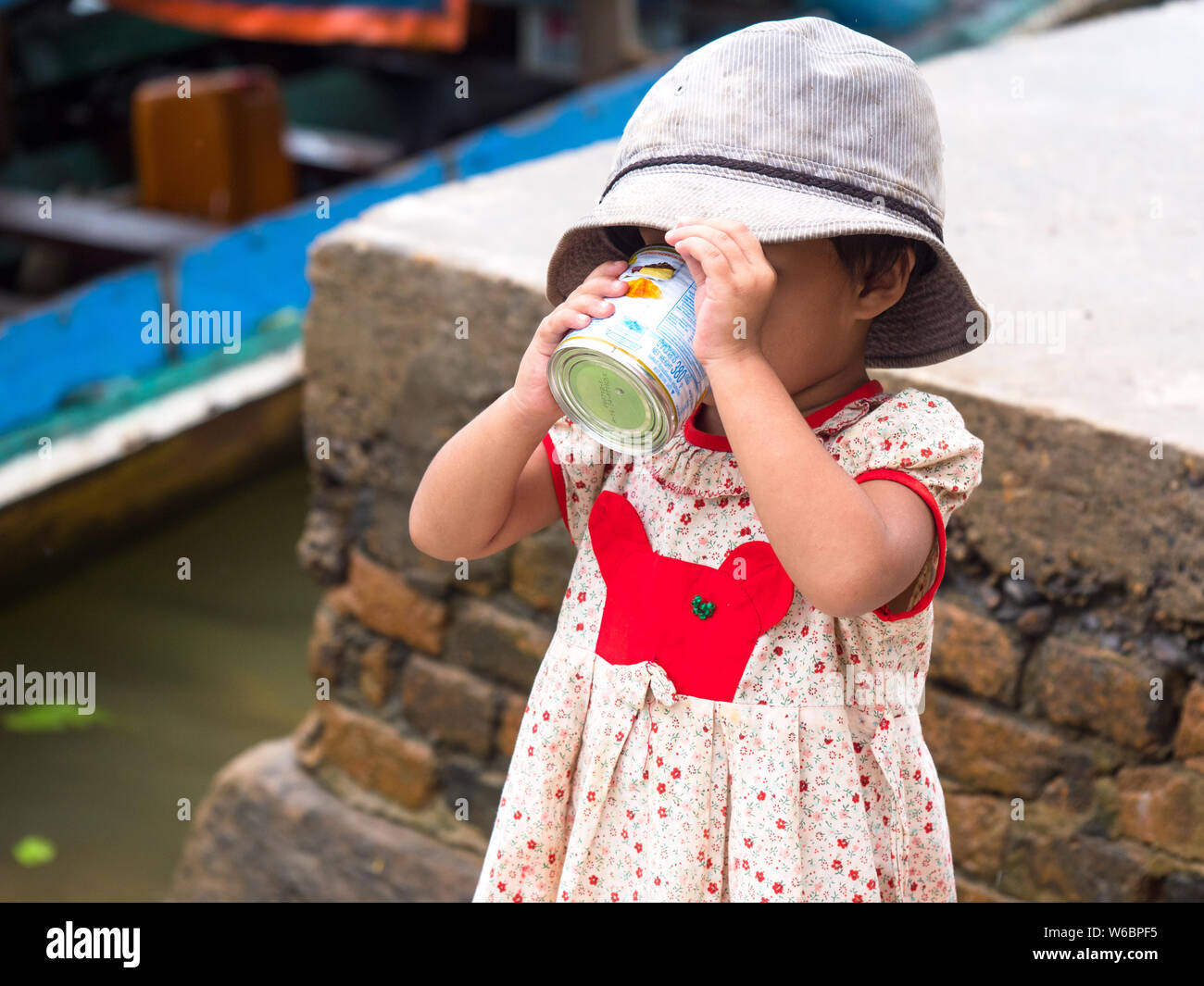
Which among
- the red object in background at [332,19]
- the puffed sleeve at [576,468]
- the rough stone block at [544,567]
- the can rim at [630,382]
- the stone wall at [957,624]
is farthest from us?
the red object in background at [332,19]

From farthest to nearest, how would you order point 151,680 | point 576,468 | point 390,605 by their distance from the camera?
1. point 151,680
2. point 390,605
3. point 576,468

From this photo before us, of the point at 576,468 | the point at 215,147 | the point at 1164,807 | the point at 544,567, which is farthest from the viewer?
the point at 215,147

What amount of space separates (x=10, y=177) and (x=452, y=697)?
153 inches

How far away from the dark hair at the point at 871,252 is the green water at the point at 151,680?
2.46m

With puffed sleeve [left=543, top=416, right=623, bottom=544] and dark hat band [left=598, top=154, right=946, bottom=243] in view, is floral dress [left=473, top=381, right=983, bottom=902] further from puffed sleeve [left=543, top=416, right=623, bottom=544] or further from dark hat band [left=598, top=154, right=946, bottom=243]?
dark hat band [left=598, top=154, right=946, bottom=243]

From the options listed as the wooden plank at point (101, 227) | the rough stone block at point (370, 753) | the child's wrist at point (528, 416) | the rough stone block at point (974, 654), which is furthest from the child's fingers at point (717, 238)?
the wooden plank at point (101, 227)

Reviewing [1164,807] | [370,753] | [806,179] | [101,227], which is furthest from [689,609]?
[101,227]

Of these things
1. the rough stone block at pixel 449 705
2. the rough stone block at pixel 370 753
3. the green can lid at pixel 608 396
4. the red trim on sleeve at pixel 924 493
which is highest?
the green can lid at pixel 608 396

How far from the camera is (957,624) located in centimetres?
189

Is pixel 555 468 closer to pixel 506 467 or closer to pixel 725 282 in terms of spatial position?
pixel 506 467

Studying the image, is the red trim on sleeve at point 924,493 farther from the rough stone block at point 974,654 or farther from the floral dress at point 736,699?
the rough stone block at point 974,654

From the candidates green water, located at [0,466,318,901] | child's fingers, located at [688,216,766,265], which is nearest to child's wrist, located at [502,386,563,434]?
child's fingers, located at [688,216,766,265]

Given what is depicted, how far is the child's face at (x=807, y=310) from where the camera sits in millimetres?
1198

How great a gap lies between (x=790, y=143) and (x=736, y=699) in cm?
52
